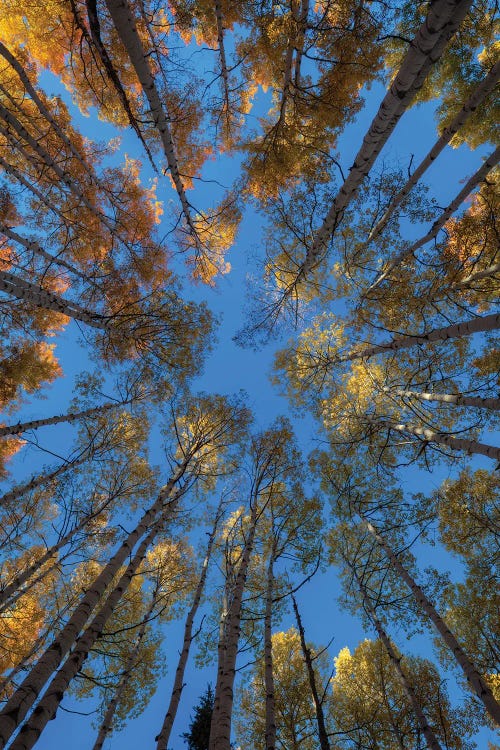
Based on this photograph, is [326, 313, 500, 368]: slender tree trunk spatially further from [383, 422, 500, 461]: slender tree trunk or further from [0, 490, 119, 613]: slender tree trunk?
[0, 490, 119, 613]: slender tree trunk

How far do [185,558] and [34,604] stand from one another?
4800 mm

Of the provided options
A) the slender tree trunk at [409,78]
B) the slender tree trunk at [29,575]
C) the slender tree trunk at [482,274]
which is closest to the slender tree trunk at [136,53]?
the slender tree trunk at [409,78]

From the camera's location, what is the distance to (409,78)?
12.0 ft

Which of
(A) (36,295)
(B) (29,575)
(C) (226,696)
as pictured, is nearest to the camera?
(C) (226,696)

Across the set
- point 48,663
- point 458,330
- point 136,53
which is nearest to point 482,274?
point 458,330

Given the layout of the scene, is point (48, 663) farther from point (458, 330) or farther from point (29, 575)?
point (458, 330)

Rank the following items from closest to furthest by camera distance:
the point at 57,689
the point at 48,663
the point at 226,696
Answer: the point at 57,689 → the point at 48,663 → the point at 226,696

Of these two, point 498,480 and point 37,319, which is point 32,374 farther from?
point 498,480

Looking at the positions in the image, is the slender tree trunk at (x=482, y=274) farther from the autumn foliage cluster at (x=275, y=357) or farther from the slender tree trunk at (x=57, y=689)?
the slender tree trunk at (x=57, y=689)

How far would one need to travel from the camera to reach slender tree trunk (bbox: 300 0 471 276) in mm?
3227

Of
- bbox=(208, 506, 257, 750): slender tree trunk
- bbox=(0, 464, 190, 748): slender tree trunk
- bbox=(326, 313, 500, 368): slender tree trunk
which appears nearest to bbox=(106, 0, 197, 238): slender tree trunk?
bbox=(326, 313, 500, 368): slender tree trunk

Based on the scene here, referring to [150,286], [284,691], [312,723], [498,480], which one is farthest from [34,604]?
[498,480]

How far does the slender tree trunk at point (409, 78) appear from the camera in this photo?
3227 millimetres

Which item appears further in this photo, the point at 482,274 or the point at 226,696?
the point at 482,274
